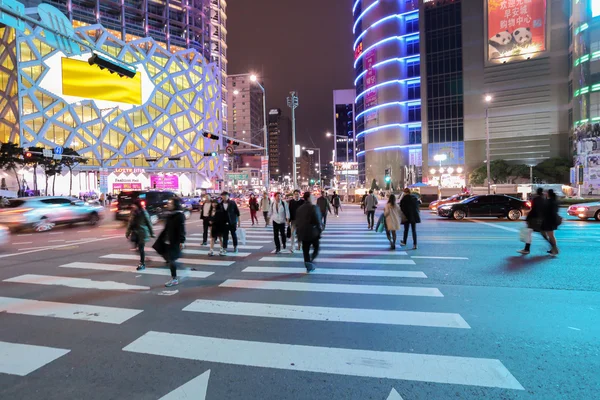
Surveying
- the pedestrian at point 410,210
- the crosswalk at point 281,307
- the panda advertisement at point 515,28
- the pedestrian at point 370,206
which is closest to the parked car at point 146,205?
the crosswalk at point 281,307

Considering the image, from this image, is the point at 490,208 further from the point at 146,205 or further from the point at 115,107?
the point at 115,107

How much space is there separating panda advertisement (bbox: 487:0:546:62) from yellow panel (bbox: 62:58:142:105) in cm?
6554

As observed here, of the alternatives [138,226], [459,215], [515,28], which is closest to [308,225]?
[138,226]

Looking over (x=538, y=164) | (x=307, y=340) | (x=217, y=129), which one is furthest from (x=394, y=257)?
(x=217, y=129)

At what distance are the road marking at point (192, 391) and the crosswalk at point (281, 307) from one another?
0.22ft

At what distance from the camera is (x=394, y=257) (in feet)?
30.0

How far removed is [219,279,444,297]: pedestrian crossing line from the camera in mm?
6070

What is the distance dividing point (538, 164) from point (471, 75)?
2007 centimetres

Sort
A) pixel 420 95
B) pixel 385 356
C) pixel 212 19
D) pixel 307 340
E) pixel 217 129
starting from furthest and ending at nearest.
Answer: pixel 212 19 < pixel 217 129 < pixel 420 95 < pixel 307 340 < pixel 385 356

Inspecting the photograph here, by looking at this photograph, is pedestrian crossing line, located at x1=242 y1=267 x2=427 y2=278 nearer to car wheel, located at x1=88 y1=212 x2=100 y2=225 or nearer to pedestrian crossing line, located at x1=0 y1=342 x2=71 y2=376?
pedestrian crossing line, located at x1=0 y1=342 x2=71 y2=376

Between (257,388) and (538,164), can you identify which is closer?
(257,388)

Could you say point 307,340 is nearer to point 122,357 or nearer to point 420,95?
point 122,357

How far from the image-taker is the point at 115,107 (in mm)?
62938

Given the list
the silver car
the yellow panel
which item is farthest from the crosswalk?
the yellow panel
